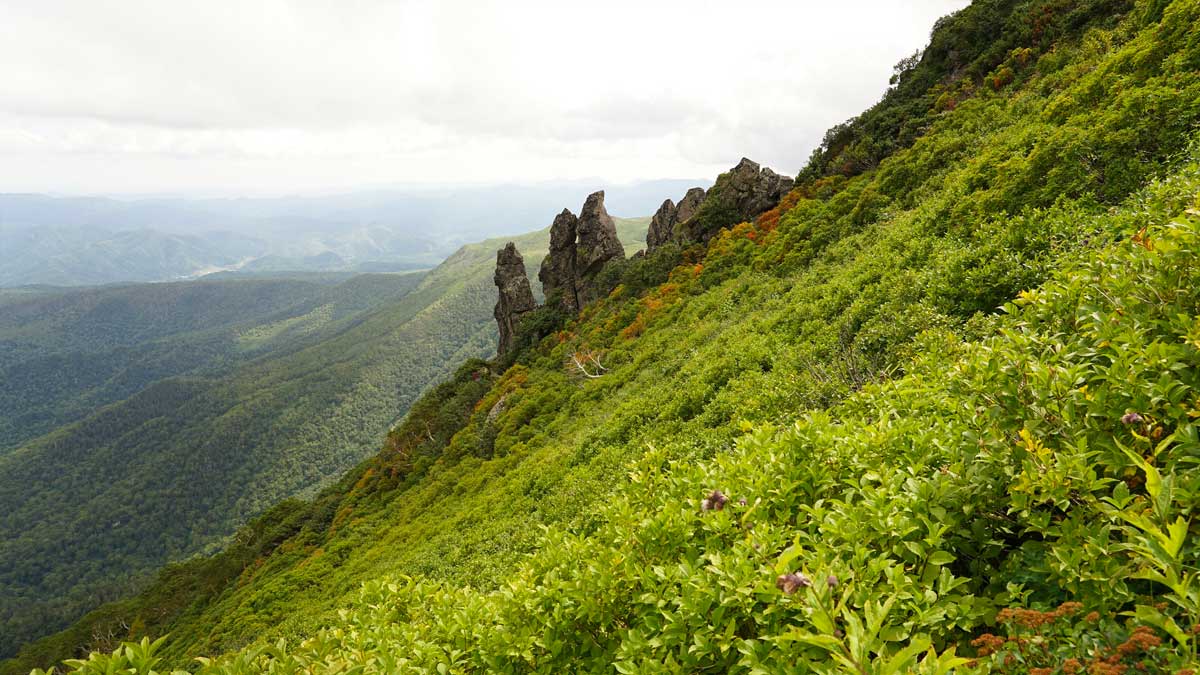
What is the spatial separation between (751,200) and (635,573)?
140 ft

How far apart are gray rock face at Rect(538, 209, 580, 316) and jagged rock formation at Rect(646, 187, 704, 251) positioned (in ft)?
28.1

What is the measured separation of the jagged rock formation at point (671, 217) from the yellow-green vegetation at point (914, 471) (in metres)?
29.6

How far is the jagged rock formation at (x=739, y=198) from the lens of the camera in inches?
1646

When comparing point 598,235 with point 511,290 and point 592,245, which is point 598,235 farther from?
point 511,290

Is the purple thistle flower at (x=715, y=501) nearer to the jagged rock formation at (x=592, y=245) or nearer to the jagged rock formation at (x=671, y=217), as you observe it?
the jagged rock formation at (x=671, y=217)

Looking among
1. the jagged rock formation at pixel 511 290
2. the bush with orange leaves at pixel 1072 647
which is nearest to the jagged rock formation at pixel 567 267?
the jagged rock formation at pixel 511 290

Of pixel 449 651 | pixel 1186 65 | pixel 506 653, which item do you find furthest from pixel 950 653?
pixel 1186 65

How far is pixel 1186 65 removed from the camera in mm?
10852

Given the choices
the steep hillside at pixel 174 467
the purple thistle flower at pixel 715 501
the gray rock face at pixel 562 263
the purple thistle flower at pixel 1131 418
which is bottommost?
the steep hillside at pixel 174 467

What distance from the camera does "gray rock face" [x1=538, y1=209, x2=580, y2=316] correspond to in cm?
5512

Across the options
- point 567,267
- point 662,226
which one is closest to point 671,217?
point 662,226

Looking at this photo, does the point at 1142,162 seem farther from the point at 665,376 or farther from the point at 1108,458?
the point at 665,376

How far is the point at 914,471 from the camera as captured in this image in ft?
11.2

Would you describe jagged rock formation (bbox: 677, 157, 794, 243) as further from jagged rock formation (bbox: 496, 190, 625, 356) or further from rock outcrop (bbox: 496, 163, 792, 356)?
jagged rock formation (bbox: 496, 190, 625, 356)
